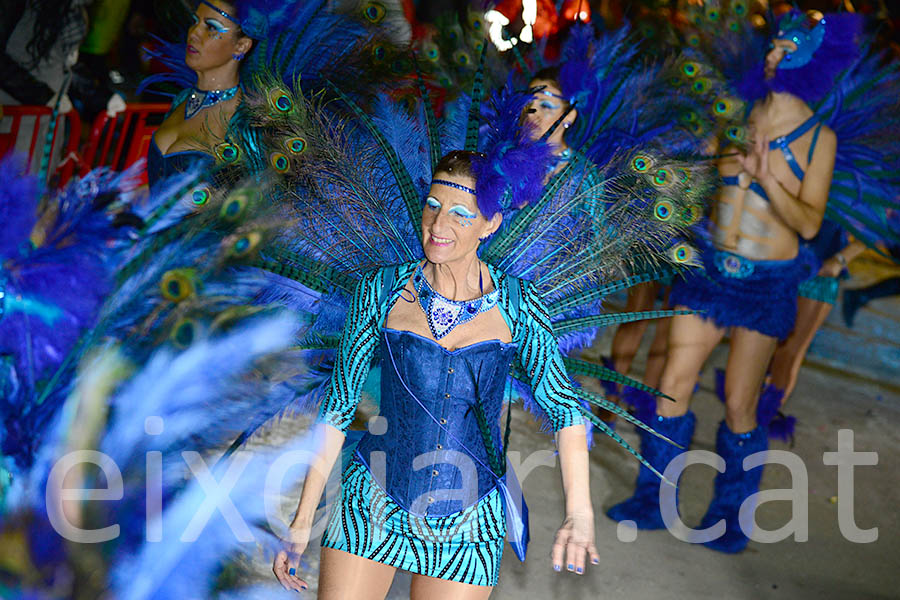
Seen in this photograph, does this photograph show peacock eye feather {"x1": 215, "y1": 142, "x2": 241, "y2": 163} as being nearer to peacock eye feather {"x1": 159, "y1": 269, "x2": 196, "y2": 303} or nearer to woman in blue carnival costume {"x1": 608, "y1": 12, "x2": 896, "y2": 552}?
peacock eye feather {"x1": 159, "y1": 269, "x2": 196, "y2": 303}

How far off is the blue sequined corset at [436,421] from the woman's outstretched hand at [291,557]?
236mm

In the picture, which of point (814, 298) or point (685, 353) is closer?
point (685, 353)

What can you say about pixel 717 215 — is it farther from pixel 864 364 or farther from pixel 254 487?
pixel 864 364

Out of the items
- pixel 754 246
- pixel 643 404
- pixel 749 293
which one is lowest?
pixel 643 404

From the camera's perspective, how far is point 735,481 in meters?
4.38

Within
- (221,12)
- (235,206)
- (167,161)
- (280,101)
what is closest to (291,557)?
(235,206)

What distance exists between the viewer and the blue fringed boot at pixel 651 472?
170 inches

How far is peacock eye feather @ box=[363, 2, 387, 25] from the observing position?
154 inches

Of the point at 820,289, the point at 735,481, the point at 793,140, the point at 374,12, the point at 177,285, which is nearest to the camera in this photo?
the point at 177,285

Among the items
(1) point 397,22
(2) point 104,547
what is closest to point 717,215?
(1) point 397,22

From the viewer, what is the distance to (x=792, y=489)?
16.9 feet

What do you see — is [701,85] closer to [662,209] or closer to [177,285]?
[662,209]

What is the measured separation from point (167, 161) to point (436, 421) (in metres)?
1.94

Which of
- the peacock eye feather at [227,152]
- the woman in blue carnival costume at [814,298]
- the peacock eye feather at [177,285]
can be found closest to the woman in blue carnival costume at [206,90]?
the peacock eye feather at [227,152]
